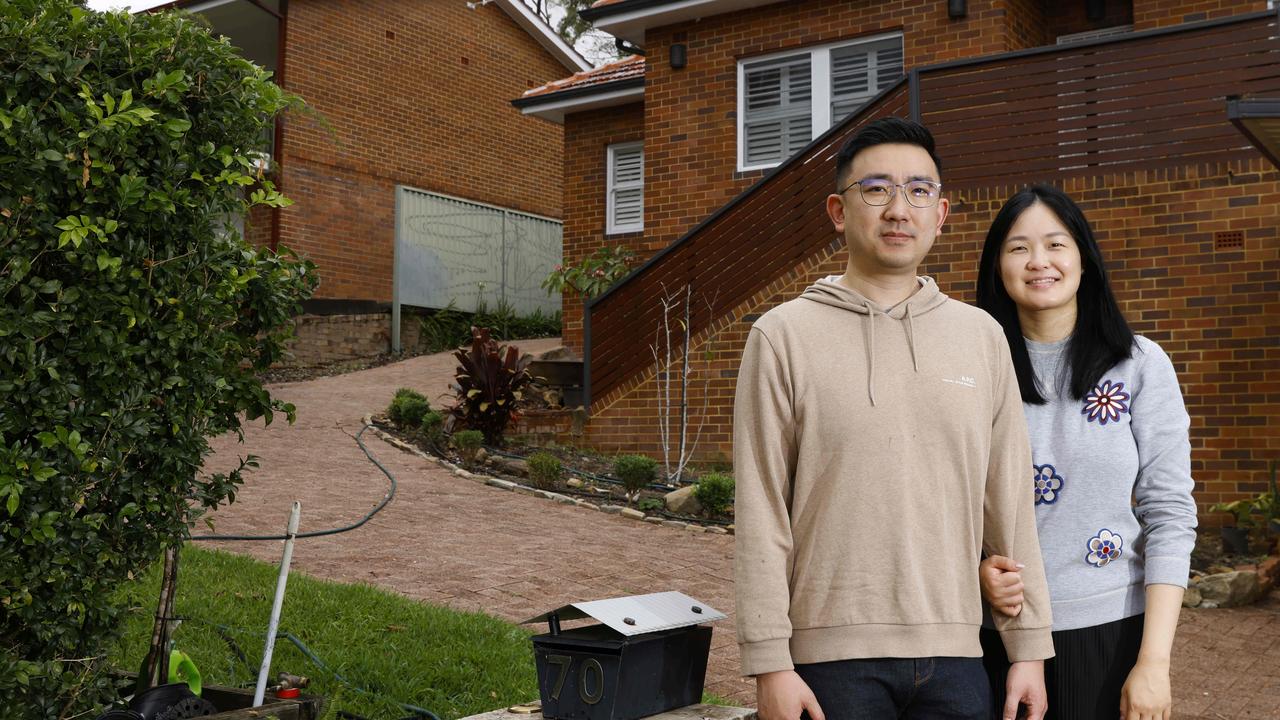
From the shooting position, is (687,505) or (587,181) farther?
(587,181)

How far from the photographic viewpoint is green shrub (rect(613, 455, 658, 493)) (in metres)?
10.0

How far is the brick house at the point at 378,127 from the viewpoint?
19.4 metres

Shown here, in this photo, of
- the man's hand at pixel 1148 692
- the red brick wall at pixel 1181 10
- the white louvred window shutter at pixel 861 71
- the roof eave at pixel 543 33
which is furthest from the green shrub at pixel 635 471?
the roof eave at pixel 543 33

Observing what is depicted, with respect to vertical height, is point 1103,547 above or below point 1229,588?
above

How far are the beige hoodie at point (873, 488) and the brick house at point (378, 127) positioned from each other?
16282 millimetres

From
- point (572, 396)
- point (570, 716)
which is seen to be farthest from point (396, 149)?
point (570, 716)

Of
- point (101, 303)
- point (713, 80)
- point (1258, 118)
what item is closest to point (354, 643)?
point (101, 303)

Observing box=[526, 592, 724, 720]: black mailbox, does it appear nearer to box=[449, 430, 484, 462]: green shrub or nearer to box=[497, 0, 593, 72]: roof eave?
box=[449, 430, 484, 462]: green shrub

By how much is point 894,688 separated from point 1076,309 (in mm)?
1014

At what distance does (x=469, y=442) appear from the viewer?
11.5 m

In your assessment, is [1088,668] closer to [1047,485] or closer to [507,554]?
[1047,485]

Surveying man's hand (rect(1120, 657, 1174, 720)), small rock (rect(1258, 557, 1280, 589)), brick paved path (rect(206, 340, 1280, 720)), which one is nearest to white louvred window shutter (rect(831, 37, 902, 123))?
brick paved path (rect(206, 340, 1280, 720))

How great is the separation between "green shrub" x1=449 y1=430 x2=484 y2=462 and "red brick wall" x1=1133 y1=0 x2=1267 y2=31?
7646 mm

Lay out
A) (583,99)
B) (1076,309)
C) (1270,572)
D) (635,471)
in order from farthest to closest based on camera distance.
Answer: (583,99) < (635,471) < (1270,572) < (1076,309)
